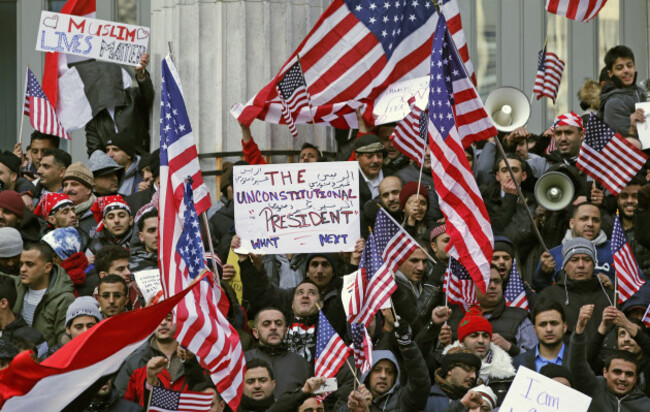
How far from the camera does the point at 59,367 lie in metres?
12.3

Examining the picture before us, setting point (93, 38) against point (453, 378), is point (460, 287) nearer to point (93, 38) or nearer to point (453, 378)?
point (453, 378)

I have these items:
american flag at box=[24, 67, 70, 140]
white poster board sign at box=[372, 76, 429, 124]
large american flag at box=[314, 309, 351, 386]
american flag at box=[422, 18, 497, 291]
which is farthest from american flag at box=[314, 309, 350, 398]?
american flag at box=[24, 67, 70, 140]

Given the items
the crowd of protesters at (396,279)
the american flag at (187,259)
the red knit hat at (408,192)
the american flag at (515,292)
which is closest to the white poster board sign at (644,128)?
the crowd of protesters at (396,279)

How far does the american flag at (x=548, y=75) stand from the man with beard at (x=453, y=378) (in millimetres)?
6434

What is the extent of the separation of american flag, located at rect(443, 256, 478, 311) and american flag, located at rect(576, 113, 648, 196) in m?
2.72

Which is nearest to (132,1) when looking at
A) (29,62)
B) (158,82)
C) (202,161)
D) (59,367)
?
(29,62)

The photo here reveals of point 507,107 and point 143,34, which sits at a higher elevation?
point 143,34

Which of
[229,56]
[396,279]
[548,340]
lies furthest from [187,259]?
[229,56]

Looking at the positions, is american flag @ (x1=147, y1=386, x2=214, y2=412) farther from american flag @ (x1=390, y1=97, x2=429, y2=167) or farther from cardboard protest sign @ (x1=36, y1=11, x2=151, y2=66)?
cardboard protest sign @ (x1=36, y1=11, x2=151, y2=66)

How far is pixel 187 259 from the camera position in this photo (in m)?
14.8

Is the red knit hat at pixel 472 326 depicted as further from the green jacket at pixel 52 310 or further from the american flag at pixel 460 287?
the green jacket at pixel 52 310

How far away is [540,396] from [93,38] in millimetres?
8352

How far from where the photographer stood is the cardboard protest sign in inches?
794

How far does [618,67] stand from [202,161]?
164 inches
